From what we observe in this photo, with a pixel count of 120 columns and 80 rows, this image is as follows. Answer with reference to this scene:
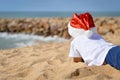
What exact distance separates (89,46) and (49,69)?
108 centimetres

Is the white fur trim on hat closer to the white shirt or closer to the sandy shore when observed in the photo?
the white shirt

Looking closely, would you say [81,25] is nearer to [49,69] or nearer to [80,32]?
[80,32]

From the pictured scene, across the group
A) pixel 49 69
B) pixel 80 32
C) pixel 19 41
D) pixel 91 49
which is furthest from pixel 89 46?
pixel 19 41

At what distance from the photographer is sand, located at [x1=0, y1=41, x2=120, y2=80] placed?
3.21 metres

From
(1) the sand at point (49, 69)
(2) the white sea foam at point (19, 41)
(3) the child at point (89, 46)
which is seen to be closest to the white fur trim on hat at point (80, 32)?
(3) the child at point (89, 46)

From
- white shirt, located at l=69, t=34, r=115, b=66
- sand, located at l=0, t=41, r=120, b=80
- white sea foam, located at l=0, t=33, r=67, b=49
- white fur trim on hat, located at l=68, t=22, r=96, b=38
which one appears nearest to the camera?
white shirt, located at l=69, t=34, r=115, b=66

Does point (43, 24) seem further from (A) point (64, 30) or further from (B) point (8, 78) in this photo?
(B) point (8, 78)

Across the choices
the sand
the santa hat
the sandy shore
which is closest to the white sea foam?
the sandy shore

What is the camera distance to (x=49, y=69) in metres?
3.71

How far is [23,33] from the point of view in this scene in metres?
15.5

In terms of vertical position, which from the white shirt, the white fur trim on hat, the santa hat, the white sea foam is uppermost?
the santa hat

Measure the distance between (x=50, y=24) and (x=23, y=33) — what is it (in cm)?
146

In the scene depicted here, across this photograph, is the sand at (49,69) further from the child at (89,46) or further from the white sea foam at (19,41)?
the white sea foam at (19,41)

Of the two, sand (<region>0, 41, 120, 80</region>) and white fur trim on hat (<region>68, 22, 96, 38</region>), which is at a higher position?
white fur trim on hat (<region>68, 22, 96, 38</region>)
